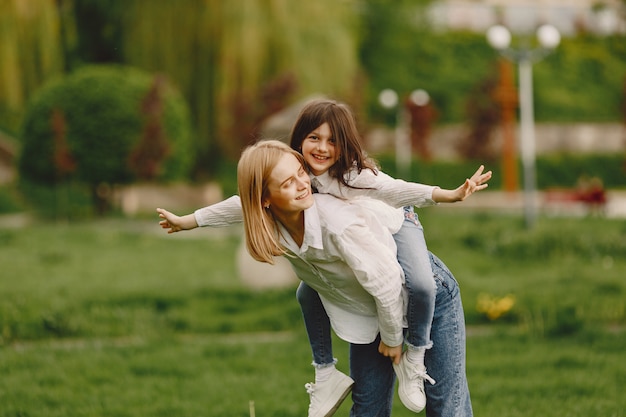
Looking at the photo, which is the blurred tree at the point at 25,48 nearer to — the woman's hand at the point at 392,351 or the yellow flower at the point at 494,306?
the yellow flower at the point at 494,306

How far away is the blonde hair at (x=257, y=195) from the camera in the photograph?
277cm

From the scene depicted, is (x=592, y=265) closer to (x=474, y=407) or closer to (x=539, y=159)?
(x=474, y=407)

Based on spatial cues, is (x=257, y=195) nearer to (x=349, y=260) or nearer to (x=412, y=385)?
(x=349, y=260)

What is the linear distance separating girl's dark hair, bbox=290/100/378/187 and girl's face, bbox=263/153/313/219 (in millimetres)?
150

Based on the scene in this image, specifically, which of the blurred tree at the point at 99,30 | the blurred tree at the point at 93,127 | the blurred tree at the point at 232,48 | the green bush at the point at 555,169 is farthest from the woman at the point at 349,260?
the green bush at the point at 555,169

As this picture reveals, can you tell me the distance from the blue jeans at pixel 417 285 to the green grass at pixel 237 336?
149 centimetres

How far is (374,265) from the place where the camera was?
107 inches

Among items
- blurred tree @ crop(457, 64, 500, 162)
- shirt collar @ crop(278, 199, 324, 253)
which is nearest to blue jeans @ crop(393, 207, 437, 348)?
shirt collar @ crop(278, 199, 324, 253)

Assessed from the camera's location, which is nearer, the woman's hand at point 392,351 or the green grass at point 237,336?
the woman's hand at point 392,351

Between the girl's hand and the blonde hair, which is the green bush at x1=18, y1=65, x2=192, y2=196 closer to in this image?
the blonde hair

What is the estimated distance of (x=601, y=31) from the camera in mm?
41156

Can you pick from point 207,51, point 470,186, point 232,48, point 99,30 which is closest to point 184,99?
point 207,51

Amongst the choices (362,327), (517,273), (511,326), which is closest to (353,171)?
(362,327)

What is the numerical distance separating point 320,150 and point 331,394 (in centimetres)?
94
